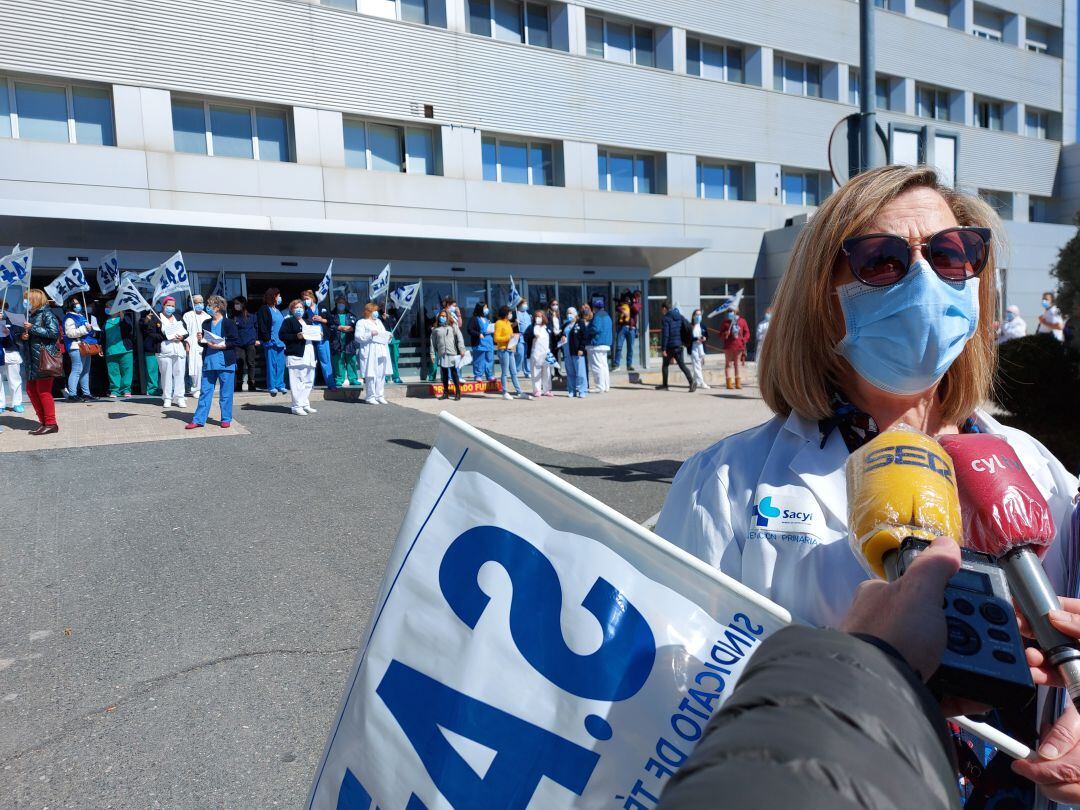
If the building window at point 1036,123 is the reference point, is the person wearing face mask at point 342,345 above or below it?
below

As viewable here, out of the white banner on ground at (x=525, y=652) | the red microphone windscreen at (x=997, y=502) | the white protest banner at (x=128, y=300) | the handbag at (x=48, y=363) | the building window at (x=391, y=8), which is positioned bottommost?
the white banner on ground at (x=525, y=652)

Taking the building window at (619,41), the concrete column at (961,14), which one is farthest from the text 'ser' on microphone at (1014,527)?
the concrete column at (961,14)

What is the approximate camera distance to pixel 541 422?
12.6 m

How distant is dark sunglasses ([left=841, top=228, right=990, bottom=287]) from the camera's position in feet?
5.26

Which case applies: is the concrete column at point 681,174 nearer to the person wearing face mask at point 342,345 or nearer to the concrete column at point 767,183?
the concrete column at point 767,183

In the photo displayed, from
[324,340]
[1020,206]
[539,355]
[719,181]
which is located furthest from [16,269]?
[1020,206]

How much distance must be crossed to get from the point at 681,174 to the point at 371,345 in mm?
13504

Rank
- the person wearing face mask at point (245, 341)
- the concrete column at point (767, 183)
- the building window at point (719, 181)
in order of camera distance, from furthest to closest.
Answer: the concrete column at point (767, 183) < the building window at point (719, 181) < the person wearing face mask at point (245, 341)

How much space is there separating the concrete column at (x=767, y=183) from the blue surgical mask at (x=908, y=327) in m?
25.4

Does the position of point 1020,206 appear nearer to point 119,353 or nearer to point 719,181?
point 719,181

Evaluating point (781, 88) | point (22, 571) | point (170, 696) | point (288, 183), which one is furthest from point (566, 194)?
point (170, 696)

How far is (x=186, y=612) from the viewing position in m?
4.43

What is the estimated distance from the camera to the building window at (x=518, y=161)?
841 inches

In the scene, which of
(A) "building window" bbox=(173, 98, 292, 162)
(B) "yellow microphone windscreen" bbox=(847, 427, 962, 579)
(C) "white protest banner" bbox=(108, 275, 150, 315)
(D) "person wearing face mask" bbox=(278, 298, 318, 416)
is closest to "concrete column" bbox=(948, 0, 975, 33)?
(A) "building window" bbox=(173, 98, 292, 162)
